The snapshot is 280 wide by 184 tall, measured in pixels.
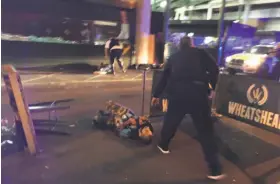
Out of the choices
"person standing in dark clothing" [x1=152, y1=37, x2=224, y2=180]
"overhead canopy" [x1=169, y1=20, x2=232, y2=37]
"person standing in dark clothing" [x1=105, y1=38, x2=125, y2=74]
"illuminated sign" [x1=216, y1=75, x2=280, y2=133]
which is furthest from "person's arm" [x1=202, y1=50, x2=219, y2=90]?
"overhead canopy" [x1=169, y1=20, x2=232, y2=37]

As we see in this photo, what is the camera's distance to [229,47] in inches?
438

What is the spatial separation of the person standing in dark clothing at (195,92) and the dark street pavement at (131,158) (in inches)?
15.5

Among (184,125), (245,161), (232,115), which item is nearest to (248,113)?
(232,115)

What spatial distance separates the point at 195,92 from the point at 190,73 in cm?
24

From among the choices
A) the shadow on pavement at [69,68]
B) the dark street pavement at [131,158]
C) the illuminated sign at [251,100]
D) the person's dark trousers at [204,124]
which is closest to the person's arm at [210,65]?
the person's dark trousers at [204,124]

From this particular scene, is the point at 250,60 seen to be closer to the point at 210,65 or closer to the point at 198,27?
the point at 198,27

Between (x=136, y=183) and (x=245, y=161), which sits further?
(x=245, y=161)

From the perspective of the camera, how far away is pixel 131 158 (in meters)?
3.86

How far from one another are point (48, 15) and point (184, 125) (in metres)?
4.78

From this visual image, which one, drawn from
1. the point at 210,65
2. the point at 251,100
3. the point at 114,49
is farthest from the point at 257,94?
the point at 114,49

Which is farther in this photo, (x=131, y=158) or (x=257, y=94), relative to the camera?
(x=257, y=94)

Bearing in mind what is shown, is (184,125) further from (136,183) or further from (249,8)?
(249,8)

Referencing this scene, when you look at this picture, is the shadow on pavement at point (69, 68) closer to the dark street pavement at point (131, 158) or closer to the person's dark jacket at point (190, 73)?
the dark street pavement at point (131, 158)

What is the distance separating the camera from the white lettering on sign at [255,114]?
193 inches
